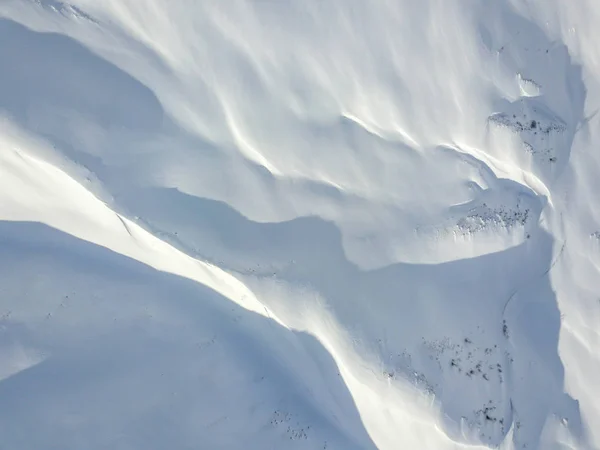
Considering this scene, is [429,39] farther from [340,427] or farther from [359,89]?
[340,427]

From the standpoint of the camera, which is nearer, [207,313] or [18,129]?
[18,129]

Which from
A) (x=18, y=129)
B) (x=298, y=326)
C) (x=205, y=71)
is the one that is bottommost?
(x=298, y=326)

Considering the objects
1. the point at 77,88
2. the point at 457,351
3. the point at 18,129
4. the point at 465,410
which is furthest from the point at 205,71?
the point at 465,410

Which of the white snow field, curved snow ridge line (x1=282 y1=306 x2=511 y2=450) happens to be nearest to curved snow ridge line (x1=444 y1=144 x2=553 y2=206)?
the white snow field

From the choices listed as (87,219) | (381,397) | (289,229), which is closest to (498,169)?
(289,229)

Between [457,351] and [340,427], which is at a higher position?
[457,351]

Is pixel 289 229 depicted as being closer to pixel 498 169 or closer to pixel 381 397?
pixel 381 397

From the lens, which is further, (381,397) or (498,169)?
(498,169)
